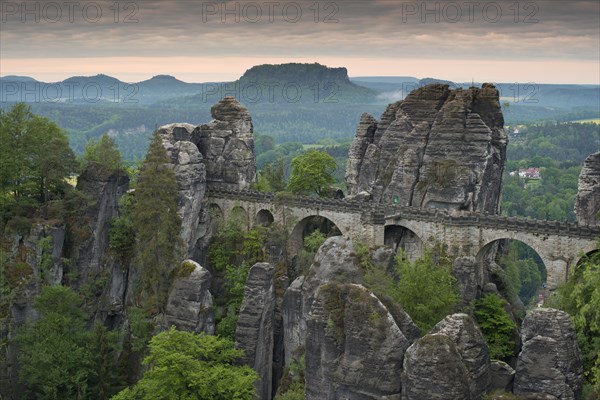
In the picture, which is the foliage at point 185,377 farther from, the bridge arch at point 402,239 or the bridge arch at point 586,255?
the bridge arch at point 586,255

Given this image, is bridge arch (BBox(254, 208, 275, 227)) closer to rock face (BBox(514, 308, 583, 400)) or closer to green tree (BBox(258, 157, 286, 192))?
green tree (BBox(258, 157, 286, 192))

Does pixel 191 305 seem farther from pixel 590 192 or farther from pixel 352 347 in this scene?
pixel 590 192

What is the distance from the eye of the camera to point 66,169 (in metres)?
59.7

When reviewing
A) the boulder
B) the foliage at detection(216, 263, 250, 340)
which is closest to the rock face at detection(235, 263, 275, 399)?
the foliage at detection(216, 263, 250, 340)

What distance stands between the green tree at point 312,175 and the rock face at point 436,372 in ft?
134

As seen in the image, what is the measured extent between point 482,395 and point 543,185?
148m

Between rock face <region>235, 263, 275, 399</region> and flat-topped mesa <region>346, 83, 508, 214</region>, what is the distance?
50.5ft

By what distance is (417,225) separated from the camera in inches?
2239

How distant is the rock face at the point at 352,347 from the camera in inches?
1169

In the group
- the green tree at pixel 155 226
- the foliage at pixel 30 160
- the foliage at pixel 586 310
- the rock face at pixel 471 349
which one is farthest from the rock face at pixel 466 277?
the foliage at pixel 30 160

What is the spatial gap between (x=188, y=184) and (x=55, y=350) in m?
16.7

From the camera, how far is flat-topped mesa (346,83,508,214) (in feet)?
191

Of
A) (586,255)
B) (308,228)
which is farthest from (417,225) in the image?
(586,255)

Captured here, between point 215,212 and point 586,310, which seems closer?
point 586,310
